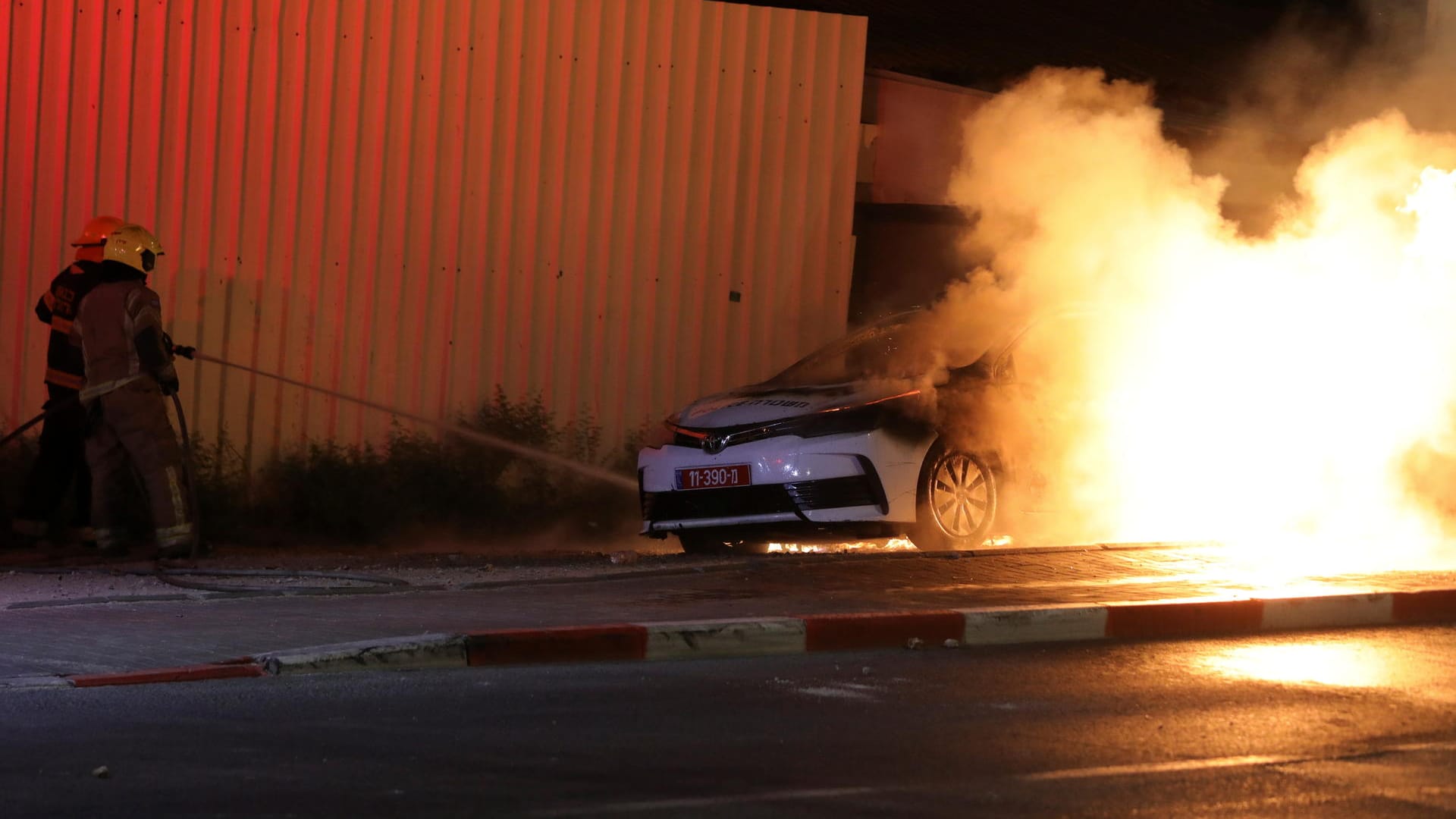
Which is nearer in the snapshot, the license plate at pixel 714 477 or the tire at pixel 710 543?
the license plate at pixel 714 477

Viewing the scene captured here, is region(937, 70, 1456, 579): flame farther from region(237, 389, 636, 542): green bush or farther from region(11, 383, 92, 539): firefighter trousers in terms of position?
region(11, 383, 92, 539): firefighter trousers

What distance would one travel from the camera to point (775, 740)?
18.9 feet

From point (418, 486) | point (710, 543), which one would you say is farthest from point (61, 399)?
point (710, 543)

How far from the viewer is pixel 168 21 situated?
11906 mm

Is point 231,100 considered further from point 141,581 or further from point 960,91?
point 960,91

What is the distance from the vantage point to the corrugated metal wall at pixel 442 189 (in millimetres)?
11836

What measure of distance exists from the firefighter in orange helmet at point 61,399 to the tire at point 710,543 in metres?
3.35

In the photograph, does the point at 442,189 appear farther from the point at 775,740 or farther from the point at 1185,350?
the point at 775,740

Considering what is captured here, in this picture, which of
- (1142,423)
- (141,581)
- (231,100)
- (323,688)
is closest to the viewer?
(323,688)

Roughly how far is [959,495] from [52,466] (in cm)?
509

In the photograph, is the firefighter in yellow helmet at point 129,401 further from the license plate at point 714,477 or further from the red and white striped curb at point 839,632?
the red and white striped curb at point 839,632

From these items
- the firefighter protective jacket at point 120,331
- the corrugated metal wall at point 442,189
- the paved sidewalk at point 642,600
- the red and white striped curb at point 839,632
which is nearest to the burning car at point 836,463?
the paved sidewalk at point 642,600

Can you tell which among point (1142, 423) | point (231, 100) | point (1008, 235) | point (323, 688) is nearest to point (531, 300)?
point (231, 100)

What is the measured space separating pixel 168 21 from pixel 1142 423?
21.1ft
